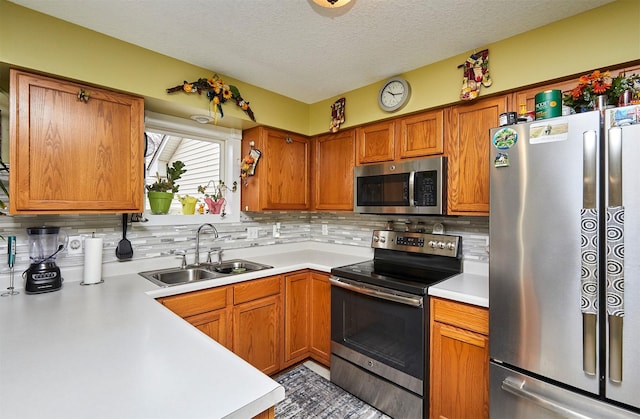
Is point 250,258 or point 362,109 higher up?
point 362,109

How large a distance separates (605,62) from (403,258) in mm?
1652

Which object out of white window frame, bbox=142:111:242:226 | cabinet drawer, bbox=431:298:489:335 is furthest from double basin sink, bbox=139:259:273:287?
cabinet drawer, bbox=431:298:489:335

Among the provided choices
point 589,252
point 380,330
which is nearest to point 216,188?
point 380,330

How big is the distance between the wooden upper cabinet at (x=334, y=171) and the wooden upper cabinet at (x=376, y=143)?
9 centimetres

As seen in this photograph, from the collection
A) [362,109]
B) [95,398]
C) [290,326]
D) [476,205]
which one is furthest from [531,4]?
[290,326]

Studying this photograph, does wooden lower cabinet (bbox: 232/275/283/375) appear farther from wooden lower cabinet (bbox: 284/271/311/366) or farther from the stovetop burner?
the stovetop burner

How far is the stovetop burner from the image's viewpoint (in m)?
1.97

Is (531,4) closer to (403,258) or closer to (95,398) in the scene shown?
(403,258)

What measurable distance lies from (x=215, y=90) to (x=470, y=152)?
1799 millimetres

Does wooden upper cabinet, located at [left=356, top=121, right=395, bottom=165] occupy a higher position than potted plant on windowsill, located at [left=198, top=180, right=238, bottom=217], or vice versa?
wooden upper cabinet, located at [left=356, top=121, right=395, bottom=165]

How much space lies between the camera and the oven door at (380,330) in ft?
5.88

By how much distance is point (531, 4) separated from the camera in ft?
4.82

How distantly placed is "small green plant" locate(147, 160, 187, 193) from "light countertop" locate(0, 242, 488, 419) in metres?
0.94

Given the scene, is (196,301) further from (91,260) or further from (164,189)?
(164,189)
